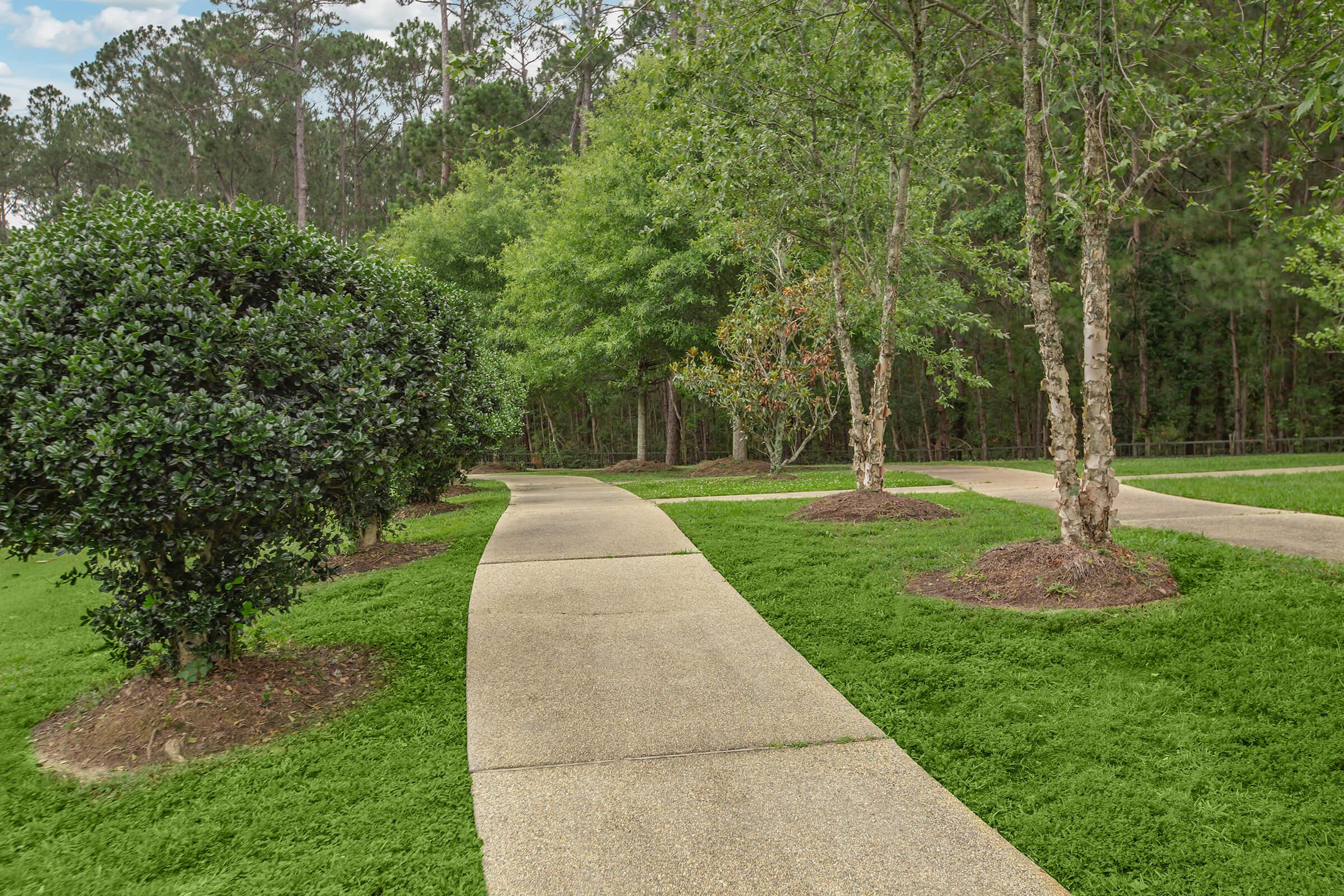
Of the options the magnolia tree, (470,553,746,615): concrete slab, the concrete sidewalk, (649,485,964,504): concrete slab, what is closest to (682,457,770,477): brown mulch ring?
the magnolia tree

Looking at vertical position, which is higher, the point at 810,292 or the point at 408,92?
the point at 408,92

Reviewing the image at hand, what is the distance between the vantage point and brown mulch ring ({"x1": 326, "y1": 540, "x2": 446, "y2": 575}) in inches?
313

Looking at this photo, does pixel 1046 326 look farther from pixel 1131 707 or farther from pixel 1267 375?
pixel 1267 375

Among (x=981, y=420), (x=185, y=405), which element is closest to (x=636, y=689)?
(x=185, y=405)

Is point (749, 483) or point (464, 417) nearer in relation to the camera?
point (464, 417)

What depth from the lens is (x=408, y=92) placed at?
4088 cm

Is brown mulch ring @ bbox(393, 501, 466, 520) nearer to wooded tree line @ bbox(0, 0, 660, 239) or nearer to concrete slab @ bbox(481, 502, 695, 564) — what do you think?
concrete slab @ bbox(481, 502, 695, 564)

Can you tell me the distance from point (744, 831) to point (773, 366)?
43.6 feet

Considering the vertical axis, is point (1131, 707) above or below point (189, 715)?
below

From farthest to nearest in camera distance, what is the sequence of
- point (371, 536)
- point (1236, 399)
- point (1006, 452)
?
point (1006, 452) → point (1236, 399) → point (371, 536)

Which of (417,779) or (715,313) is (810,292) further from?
(417,779)

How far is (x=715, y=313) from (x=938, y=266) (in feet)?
16.7

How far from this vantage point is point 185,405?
142 inches

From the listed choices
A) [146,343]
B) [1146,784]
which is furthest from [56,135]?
[1146,784]
